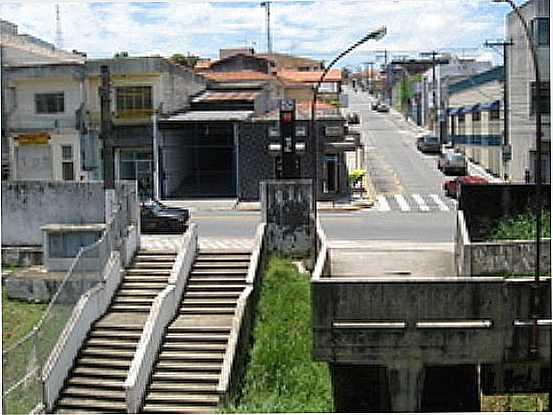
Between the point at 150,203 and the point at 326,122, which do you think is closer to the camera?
the point at 150,203

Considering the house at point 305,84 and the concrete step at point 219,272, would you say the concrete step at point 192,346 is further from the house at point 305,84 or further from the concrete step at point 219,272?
the house at point 305,84

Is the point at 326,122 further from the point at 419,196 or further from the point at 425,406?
the point at 425,406

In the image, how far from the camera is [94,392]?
53.8 feet

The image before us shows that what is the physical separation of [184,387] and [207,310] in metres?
2.75

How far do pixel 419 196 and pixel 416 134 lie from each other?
Result: 1319 inches

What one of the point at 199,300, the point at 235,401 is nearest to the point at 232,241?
the point at 199,300

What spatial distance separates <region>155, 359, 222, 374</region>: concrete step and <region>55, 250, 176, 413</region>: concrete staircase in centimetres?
68

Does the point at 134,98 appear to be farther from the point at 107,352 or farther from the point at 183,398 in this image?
the point at 183,398

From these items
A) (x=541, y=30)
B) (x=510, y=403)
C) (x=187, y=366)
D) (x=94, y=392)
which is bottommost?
(x=510, y=403)

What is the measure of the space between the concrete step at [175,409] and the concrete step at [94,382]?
0.77 m

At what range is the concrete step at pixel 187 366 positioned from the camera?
54.5 ft

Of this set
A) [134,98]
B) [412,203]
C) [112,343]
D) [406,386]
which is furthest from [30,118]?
[406,386]

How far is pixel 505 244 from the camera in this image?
17453 millimetres

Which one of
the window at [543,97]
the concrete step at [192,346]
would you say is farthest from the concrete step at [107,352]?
the window at [543,97]
